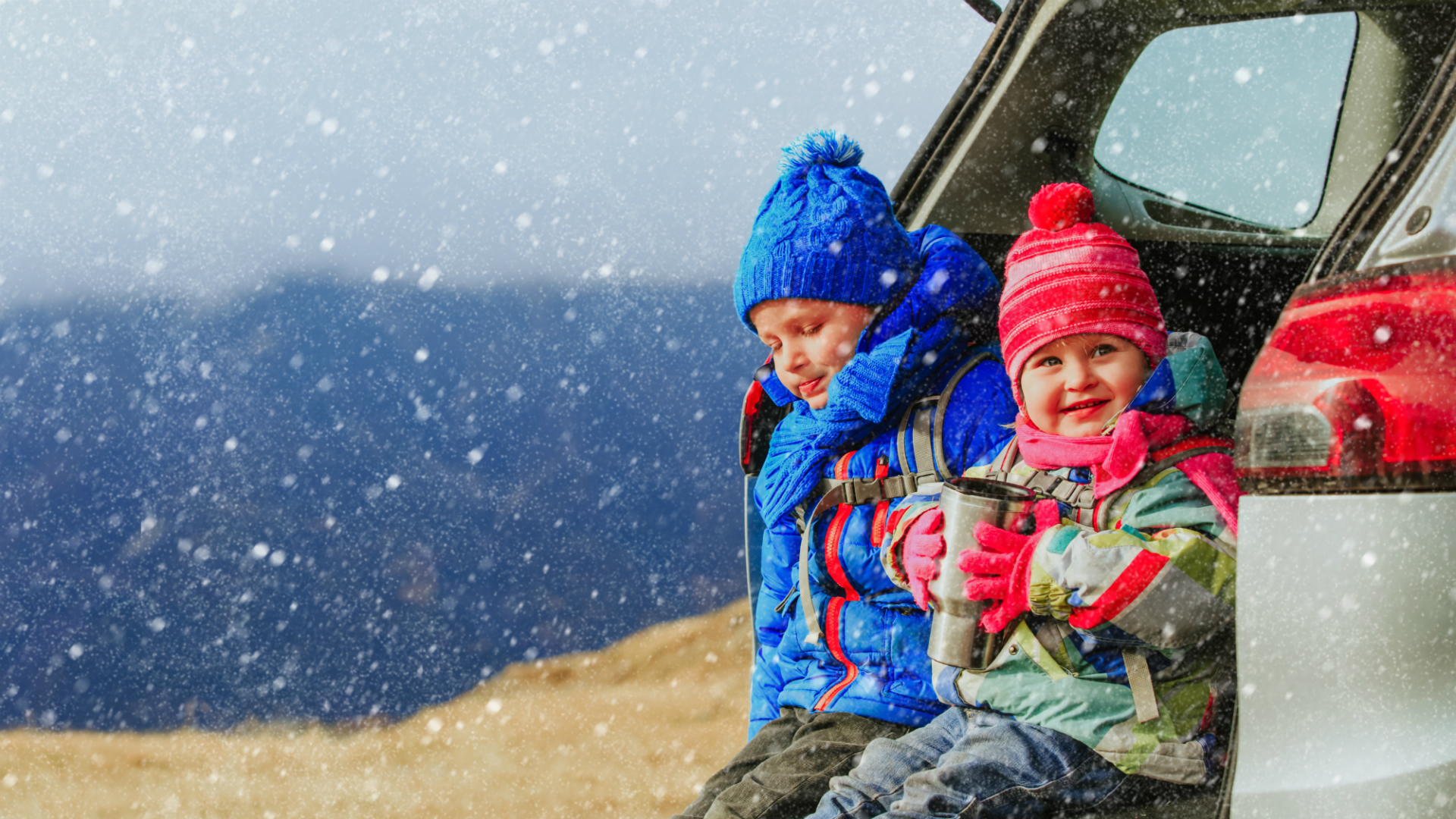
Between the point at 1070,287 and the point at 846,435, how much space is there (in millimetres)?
625

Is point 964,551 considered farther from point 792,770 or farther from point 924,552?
point 792,770

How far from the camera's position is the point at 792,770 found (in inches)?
83.1

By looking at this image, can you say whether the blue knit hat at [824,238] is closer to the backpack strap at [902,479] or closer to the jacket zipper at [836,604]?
the backpack strap at [902,479]

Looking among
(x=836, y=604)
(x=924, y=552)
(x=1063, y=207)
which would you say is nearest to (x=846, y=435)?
(x=836, y=604)

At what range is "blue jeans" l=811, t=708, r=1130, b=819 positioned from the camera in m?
1.71

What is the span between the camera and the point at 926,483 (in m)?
2.18

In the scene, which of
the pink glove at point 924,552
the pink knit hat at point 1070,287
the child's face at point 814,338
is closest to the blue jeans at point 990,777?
the pink glove at point 924,552

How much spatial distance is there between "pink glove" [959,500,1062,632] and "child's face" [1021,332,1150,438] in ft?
0.59

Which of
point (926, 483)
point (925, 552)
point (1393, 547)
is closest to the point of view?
point (1393, 547)

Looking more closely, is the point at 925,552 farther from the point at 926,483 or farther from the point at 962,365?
the point at 962,365

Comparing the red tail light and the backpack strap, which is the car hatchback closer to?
the red tail light

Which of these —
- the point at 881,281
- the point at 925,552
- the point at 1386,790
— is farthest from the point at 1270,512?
the point at 881,281

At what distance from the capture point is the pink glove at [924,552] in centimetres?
182

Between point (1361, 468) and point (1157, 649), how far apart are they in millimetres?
555
